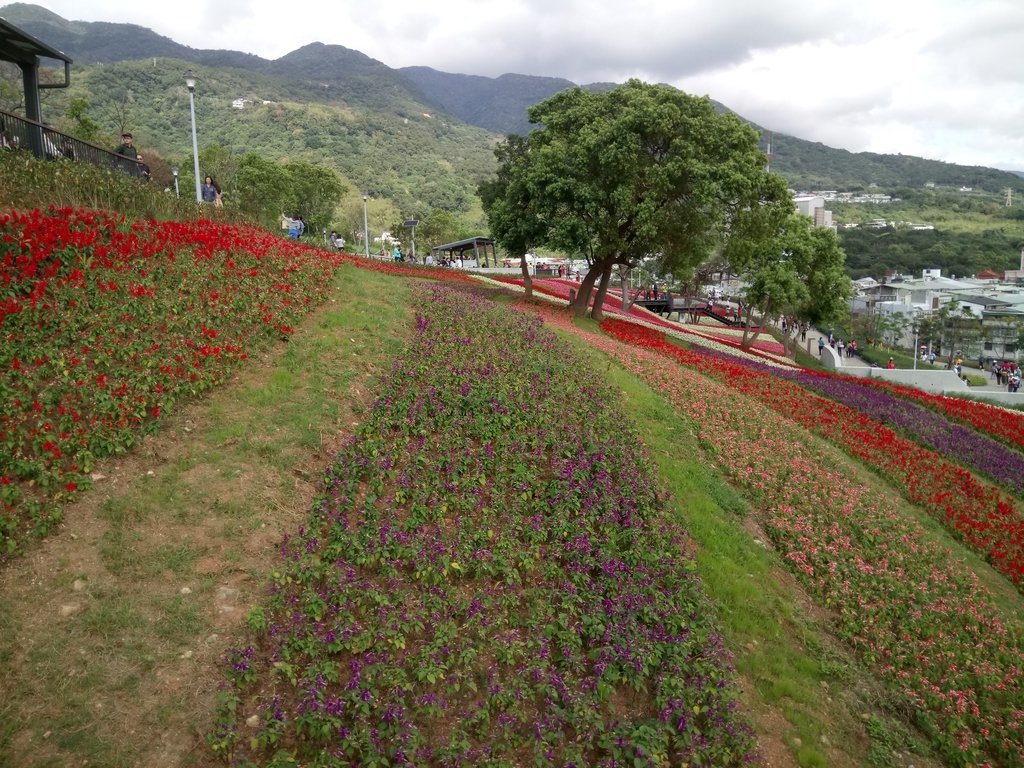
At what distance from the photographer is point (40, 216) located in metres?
9.38

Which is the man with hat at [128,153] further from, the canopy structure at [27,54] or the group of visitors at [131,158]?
the canopy structure at [27,54]

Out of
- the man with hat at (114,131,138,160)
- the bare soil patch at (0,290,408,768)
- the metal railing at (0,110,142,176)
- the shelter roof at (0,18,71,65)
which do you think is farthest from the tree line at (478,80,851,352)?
the bare soil patch at (0,290,408,768)

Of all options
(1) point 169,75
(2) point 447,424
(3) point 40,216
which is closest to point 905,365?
(2) point 447,424

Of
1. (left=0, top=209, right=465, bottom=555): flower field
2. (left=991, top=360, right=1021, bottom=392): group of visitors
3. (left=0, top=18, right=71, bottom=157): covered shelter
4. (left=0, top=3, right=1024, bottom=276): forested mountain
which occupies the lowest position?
(left=991, top=360, right=1021, bottom=392): group of visitors

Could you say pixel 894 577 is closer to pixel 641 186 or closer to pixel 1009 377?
pixel 641 186

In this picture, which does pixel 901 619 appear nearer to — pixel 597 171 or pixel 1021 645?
pixel 1021 645

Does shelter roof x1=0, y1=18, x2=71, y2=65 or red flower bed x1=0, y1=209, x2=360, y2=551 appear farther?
shelter roof x1=0, y1=18, x2=71, y2=65

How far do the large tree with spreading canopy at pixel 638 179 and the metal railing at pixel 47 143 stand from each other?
12.7m

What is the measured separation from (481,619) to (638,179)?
63.1 feet

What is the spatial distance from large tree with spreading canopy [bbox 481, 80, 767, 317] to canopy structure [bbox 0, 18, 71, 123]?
14.3 m

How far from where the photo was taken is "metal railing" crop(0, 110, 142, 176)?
41.4ft

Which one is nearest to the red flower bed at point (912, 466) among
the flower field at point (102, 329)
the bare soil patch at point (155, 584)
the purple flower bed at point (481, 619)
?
the purple flower bed at point (481, 619)

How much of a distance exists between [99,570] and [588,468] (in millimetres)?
5571

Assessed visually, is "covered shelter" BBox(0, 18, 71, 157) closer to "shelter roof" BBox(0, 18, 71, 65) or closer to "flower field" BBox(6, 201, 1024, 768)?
"shelter roof" BBox(0, 18, 71, 65)
